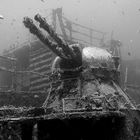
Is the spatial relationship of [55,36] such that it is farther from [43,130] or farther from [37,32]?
[43,130]

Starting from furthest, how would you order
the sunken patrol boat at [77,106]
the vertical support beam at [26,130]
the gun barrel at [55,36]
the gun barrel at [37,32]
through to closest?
the gun barrel at [55,36] < the gun barrel at [37,32] < the sunken patrol boat at [77,106] < the vertical support beam at [26,130]

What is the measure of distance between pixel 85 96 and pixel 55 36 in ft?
5.16

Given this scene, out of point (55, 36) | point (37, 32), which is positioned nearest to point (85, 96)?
point (55, 36)

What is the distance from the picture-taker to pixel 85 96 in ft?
20.0

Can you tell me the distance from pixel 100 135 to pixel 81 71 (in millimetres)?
2022

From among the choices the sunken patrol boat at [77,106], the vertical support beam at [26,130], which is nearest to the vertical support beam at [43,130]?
the sunken patrol boat at [77,106]

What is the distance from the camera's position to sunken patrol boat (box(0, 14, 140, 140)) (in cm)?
480

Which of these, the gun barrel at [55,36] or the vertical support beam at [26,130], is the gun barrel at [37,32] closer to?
the gun barrel at [55,36]

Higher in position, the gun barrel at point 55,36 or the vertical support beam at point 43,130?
the gun barrel at point 55,36

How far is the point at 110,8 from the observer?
195ft

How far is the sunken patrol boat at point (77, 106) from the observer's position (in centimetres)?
480

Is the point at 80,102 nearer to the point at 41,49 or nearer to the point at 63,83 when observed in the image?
the point at 63,83

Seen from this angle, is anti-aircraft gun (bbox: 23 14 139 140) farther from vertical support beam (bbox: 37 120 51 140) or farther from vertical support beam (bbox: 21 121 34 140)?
vertical support beam (bbox: 21 121 34 140)

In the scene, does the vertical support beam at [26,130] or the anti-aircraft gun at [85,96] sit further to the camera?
the anti-aircraft gun at [85,96]
